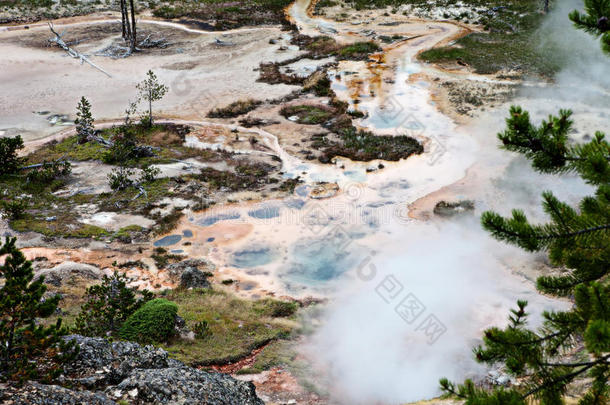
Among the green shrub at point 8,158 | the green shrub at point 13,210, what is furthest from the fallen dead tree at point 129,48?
the green shrub at point 13,210

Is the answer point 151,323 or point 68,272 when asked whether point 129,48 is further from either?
point 151,323

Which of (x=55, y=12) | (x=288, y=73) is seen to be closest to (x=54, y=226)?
(x=288, y=73)

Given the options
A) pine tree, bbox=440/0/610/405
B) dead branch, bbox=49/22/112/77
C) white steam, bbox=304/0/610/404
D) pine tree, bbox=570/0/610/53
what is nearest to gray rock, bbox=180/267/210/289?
white steam, bbox=304/0/610/404

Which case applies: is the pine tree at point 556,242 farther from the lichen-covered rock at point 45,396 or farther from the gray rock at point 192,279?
the gray rock at point 192,279

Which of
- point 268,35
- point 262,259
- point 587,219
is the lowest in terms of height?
point 262,259

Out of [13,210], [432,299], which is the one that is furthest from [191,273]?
[13,210]

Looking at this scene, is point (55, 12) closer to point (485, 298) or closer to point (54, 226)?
point (54, 226)

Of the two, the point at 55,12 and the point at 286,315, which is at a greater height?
the point at 55,12
